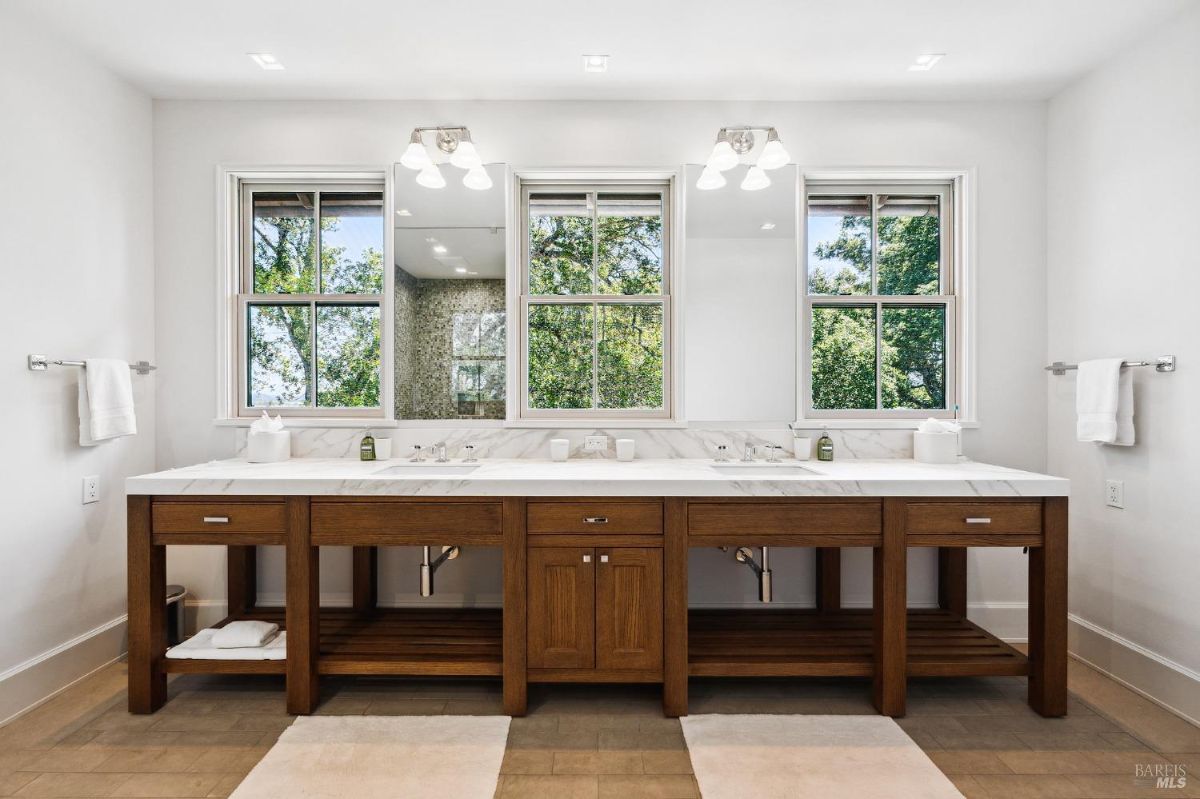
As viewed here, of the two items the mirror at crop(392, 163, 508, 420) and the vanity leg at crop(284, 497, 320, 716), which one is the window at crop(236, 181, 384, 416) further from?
the vanity leg at crop(284, 497, 320, 716)

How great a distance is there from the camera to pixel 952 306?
117 inches

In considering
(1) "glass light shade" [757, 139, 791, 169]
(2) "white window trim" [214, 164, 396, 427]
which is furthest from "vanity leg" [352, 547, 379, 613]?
(1) "glass light shade" [757, 139, 791, 169]

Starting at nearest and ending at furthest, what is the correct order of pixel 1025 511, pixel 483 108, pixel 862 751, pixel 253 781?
pixel 253 781, pixel 862 751, pixel 1025 511, pixel 483 108

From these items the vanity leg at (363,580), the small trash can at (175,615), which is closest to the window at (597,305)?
the vanity leg at (363,580)

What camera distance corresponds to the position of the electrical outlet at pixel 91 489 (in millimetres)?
2516

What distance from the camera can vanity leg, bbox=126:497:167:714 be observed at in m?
2.19

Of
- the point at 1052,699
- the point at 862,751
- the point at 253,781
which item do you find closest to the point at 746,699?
the point at 862,751

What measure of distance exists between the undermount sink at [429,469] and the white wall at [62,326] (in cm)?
131

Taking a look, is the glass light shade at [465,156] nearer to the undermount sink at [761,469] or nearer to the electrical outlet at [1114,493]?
the undermount sink at [761,469]

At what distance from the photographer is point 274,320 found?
2996 millimetres

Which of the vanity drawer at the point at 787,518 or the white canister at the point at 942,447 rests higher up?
the white canister at the point at 942,447

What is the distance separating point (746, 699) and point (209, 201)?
336 cm

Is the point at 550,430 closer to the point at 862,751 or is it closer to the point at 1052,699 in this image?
the point at 862,751

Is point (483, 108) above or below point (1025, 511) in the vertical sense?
above
